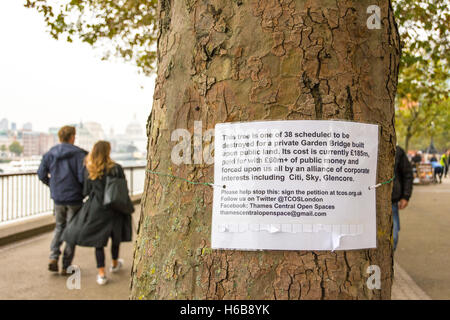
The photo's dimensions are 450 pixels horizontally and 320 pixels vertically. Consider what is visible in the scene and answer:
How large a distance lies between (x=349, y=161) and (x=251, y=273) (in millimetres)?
516

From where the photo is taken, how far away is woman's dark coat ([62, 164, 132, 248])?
586 centimetres

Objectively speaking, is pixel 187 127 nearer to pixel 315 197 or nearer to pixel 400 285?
pixel 315 197

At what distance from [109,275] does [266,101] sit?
5.35 metres

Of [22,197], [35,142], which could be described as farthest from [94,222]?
[35,142]

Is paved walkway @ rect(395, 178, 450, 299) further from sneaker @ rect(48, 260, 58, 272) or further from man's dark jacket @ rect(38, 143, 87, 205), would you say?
sneaker @ rect(48, 260, 58, 272)

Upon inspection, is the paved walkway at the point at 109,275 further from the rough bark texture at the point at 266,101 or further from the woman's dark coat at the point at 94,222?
the rough bark texture at the point at 266,101

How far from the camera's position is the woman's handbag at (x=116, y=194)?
18.9 ft

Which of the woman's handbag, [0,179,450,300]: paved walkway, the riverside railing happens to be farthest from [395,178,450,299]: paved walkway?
the riverside railing

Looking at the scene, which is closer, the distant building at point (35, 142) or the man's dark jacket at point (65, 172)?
the man's dark jacket at point (65, 172)

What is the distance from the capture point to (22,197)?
10055 millimetres

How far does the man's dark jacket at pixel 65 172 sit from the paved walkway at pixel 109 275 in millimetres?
1108

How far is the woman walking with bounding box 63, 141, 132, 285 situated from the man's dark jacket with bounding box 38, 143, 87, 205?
0.26 metres

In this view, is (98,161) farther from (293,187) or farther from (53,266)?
(293,187)

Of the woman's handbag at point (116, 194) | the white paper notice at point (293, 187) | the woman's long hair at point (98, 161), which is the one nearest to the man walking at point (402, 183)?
the woman's handbag at point (116, 194)
